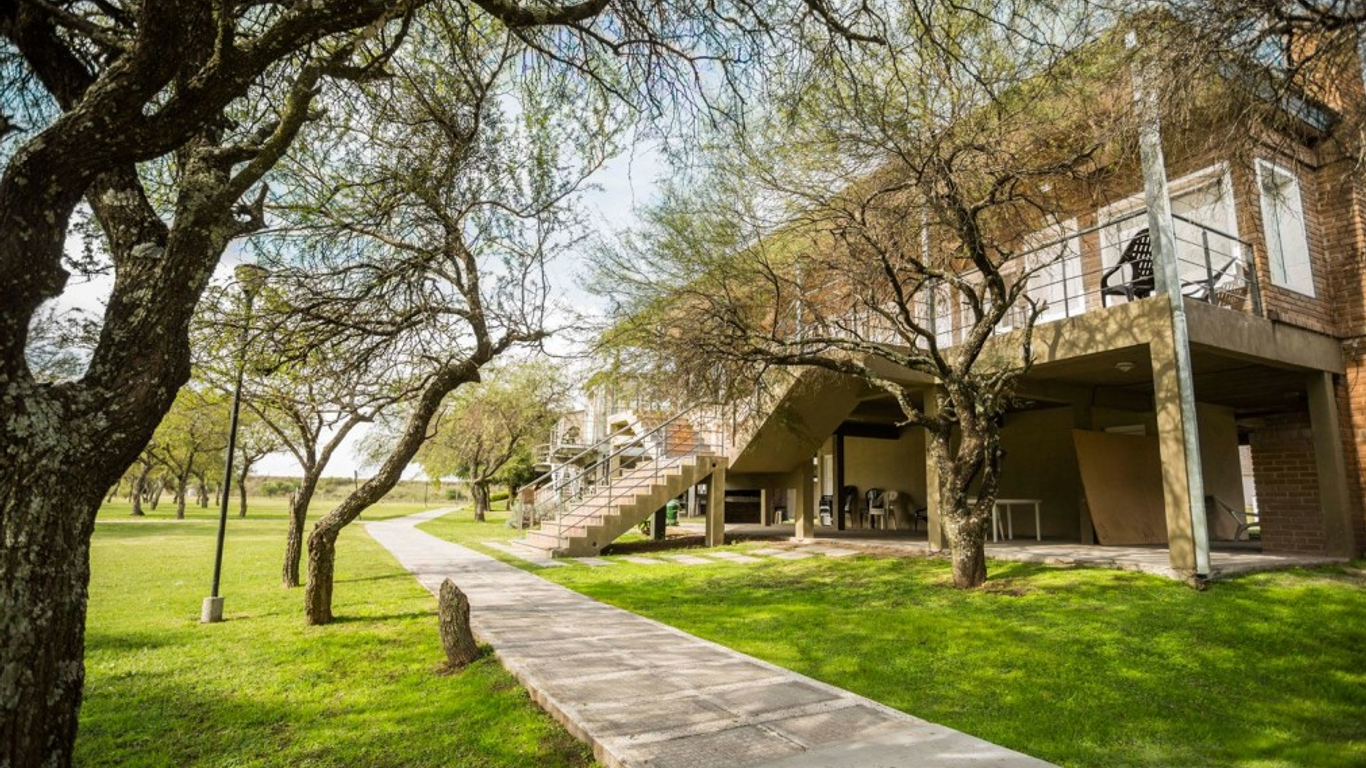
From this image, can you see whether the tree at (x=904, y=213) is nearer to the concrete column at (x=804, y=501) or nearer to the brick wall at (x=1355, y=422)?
the concrete column at (x=804, y=501)

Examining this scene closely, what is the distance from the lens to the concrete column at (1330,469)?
8.66 meters

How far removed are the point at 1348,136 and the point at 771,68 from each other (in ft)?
14.6

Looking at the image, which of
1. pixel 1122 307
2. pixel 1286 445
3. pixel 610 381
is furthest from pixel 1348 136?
pixel 610 381

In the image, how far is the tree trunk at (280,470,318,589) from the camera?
374 inches

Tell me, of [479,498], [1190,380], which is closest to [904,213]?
[1190,380]

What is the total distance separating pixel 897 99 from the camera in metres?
7.55

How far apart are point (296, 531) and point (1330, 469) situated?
530 inches

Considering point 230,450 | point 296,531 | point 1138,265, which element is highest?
point 1138,265

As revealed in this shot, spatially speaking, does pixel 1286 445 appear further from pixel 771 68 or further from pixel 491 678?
pixel 491 678

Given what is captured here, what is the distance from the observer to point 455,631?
557 centimetres

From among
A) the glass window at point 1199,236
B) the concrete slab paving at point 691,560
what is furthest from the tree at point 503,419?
the glass window at point 1199,236

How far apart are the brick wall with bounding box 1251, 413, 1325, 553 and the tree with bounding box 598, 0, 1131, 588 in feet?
12.9

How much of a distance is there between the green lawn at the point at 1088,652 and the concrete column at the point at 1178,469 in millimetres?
391

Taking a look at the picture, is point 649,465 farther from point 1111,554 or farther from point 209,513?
point 209,513
